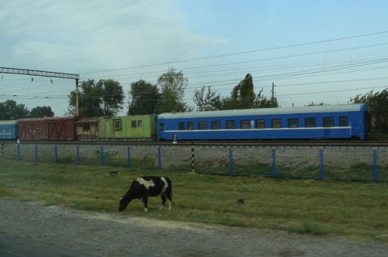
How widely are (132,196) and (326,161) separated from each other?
11.3 metres

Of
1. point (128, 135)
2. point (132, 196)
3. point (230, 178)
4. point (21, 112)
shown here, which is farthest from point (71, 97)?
point (132, 196)

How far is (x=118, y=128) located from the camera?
46500 mm

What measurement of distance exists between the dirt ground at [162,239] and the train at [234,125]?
2351cm

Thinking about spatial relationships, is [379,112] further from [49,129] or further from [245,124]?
[49,129]

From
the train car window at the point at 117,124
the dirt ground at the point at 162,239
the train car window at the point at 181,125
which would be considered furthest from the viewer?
the train car window at the point at 117,124

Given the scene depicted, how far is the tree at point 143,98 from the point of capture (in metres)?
88.1

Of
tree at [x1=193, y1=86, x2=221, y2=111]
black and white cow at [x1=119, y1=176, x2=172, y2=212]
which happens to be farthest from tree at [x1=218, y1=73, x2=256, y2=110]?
black and white cow at [x1=119, y1=176, x2=172, y2=212]

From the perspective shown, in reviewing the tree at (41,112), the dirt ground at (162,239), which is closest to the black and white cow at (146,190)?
the dirt ground at (162,239)

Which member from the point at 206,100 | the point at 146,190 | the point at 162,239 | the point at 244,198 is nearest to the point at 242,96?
the point at 206,100

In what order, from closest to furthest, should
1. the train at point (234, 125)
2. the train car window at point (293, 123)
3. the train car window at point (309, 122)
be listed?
the train at point (234, 125) → the train car window at point (309, 122) → the train car window at point (293, 123)

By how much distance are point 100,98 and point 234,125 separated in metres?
61.2

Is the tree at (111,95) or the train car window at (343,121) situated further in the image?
the tree at (111,95)

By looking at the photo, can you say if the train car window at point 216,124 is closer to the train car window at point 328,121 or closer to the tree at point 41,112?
the train car window at point 328,121

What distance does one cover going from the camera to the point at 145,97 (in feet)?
291
